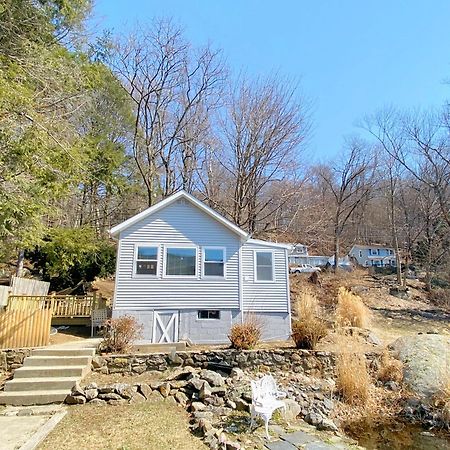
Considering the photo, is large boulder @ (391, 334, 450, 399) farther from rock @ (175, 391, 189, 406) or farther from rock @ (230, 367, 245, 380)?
rock @ (175, 391, 189, 406)

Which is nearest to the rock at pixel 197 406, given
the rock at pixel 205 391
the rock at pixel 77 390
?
the rock at pixel 205 391

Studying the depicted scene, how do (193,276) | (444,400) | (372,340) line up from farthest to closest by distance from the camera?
(193,276) < (372,340) < (444,400)

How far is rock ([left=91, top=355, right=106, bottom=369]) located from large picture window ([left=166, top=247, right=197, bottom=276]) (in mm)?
4287

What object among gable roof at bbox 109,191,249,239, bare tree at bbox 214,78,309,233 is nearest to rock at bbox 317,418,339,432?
gable roof at bbox 109,191,249,239

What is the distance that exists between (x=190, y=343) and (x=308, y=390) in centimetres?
461

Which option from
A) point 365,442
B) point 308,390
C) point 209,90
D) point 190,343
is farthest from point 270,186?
point 365,442

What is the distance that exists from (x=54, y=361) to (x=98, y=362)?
41.2 inches

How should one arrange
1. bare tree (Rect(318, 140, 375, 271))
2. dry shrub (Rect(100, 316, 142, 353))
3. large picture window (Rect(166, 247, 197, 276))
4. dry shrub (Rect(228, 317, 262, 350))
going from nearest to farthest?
dry shrub (Rect(100, 316, 142, 353))
dry shrub (Rect(228, 317, 262, 350))
large picture window (Rect(166, 247, 197, 276))
bare tree (Rect(318, 140, 375, 271))

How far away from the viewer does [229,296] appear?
41.2ft

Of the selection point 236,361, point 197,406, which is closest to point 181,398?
point 197,406

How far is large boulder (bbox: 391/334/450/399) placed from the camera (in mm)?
8805

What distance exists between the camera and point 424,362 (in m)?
9.85

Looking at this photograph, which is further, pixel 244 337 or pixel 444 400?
pixel 244 337

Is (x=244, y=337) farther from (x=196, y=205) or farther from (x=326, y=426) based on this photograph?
(x=196, y=205)
